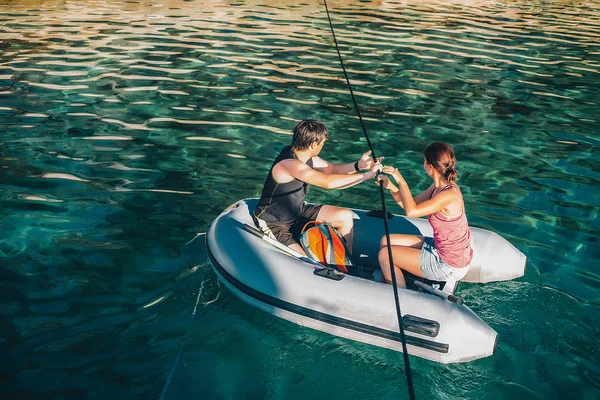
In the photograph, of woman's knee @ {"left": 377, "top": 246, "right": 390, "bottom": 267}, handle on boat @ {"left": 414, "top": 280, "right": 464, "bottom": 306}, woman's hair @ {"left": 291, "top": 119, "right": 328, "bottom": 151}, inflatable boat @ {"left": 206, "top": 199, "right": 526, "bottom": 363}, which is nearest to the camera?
inflatable boat @ {"left": 206, "top": 199, "right": 526, "bottom": 363}

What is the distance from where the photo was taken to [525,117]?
9.80 meters

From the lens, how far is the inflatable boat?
4.30 m

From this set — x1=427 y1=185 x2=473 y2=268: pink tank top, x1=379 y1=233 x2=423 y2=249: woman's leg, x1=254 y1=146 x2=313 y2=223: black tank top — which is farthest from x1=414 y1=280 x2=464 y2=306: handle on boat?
x1=254 y1=146 x2=313 y2=223: black tank top

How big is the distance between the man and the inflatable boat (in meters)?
0.17

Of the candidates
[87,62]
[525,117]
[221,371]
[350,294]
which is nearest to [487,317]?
[350,294]

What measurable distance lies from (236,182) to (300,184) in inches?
84.1

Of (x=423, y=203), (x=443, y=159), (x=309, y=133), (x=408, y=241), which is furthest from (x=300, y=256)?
(x=443, y=159)

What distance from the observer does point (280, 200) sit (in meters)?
5.40

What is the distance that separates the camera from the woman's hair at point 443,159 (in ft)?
15.1

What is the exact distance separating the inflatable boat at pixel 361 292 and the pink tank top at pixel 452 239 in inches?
10.2

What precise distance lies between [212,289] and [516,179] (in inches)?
162

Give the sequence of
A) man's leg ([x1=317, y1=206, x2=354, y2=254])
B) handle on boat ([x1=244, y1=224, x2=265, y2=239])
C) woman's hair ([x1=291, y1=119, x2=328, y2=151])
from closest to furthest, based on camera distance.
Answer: woman's hair ([x1=291, y1=119, x2=328, y2=151])
handle on boat ([x1=244, y1=224, x2=265, y2=239])
man's leg ([x1=317, y1=206, x2=354, y2=254])

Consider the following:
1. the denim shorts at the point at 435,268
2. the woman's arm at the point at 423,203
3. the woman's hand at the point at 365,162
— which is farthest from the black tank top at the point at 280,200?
the denim shorts at the point at 435,268

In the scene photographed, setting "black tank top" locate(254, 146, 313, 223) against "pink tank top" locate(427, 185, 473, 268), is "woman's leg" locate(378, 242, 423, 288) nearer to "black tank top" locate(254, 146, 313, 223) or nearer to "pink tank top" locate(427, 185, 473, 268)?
"pink tank top" locate(427, 185, 473, 268)
